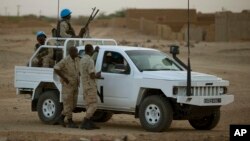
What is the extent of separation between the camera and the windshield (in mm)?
15961

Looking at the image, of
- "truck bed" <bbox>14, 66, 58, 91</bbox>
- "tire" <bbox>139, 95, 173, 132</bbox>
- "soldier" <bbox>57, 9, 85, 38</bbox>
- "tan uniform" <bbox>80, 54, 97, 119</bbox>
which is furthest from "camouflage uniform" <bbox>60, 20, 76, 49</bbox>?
"tire" <bbox>139, 95, 173, 132</bbox>

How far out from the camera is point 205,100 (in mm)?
15250

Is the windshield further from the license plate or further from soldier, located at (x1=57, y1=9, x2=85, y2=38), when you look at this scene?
soldier, located at (x1=57, y1=9, x2=85, y2=38)

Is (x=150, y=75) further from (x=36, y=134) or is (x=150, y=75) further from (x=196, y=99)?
(x=36, y=134)

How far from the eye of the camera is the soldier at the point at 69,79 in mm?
16156

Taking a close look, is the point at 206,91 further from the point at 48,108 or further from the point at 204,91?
the point at 48,108

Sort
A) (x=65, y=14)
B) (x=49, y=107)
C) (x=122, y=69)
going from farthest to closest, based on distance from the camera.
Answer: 1. (x=65, y=14)
2. (x=49, y=107)
3. (x=122, y=69)

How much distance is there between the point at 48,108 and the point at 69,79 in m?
1.24

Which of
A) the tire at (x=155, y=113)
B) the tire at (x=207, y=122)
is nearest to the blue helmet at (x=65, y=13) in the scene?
the tire at (x=155, y=113)

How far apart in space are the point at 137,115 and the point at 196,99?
1.35 m

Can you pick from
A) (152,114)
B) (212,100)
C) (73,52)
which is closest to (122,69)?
(73,52)

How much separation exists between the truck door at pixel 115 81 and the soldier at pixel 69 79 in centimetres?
51

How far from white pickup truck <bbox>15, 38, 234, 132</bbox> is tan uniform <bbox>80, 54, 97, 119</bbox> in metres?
0.51

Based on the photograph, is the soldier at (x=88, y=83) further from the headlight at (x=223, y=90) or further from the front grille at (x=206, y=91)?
the headlight at (x=223, y=90)
